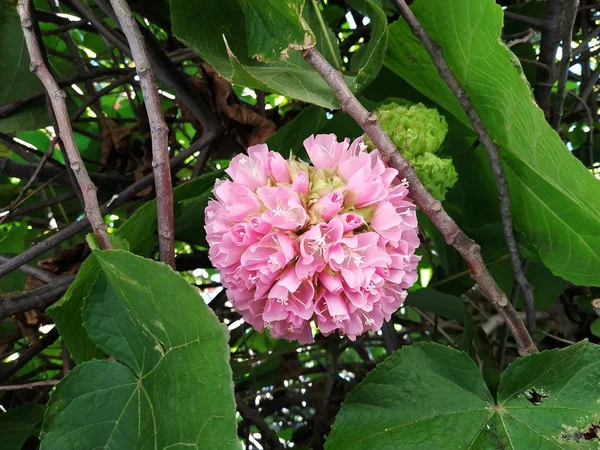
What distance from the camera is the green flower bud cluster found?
56 cm

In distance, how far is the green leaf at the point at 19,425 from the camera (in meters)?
0.71

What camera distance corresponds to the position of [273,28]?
54 centimetres

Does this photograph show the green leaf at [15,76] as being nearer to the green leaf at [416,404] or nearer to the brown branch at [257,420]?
the brown branch at [257,420]

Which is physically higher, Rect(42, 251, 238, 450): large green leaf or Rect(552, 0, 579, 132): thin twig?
Rect(552, 0, 579, 132): thin twig

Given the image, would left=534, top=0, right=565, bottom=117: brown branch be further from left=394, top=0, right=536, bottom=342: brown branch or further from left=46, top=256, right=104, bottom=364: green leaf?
left=46, top=256, right=104, bottom=364: green leaf

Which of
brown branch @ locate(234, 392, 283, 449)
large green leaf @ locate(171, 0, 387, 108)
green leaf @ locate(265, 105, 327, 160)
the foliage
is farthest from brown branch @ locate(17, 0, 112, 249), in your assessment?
brown branch @ locate(234, 392, 283, 449)

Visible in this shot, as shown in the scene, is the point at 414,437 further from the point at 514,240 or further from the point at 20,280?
the point at 20,280

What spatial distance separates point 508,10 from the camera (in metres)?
0.86

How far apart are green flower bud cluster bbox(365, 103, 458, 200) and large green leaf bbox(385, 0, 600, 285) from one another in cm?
7

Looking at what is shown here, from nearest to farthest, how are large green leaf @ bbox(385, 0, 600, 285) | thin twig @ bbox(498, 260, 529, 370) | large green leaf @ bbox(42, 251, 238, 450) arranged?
large green leaf @ bbox(42, 251, 238, 450), large green leaf @ bbox(385, 0, 600, 285), thin twig @ bbox(498, 260, 529, 370)

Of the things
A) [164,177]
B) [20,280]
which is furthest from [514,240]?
[20,280]

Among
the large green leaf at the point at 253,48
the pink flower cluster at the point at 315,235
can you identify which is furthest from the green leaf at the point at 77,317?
the large green leaf at the point at 253,48

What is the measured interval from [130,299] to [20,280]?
1.83 ft

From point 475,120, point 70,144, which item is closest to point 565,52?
point 475,120
